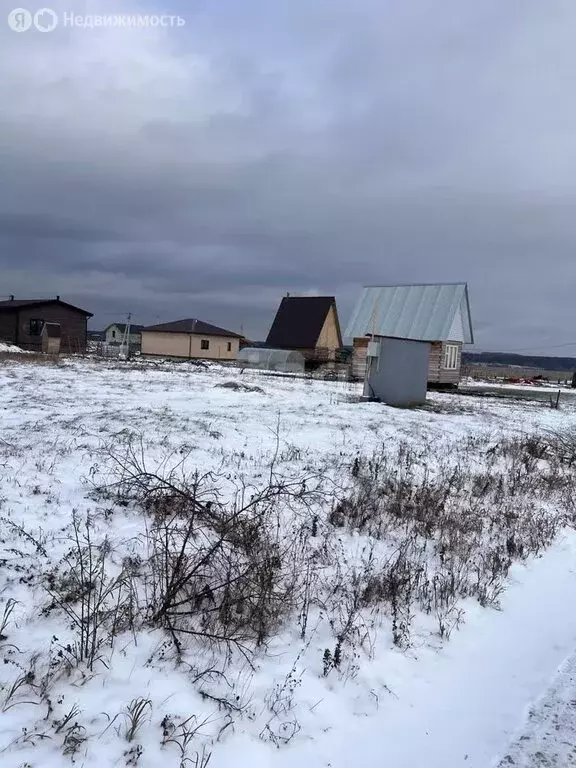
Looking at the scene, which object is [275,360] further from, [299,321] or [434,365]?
[434,365]

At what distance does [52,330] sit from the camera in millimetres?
42375

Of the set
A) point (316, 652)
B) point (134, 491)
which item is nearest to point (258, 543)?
point (316, 652)

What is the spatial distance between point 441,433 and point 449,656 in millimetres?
8400

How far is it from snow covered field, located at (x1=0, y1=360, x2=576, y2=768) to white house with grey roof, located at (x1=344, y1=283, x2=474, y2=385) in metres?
24.6

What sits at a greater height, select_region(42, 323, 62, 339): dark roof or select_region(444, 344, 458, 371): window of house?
select_region(42, 323, 62, 339): dark roof

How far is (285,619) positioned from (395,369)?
13792mm

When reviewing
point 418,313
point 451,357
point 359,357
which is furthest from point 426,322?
point 359,357

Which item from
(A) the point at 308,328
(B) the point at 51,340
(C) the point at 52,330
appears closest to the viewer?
(B) the point at 51,340

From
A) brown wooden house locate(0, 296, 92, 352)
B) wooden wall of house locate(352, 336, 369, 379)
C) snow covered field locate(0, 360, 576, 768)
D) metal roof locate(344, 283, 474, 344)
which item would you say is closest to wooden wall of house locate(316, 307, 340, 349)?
metal roof locate(344, 283, 474, 344)

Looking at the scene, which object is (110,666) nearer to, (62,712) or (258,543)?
(62,712)

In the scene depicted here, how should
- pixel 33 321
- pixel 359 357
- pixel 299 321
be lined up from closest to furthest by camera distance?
pixel 359 357, pixel 33 321, pixel 299 321

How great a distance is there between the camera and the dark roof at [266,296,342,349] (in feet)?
157

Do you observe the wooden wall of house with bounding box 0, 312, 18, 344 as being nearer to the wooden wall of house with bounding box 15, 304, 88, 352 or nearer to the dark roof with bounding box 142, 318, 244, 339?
the wooden wall of house with bounding box 15, 304, 88, 352

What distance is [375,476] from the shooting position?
766 cm
